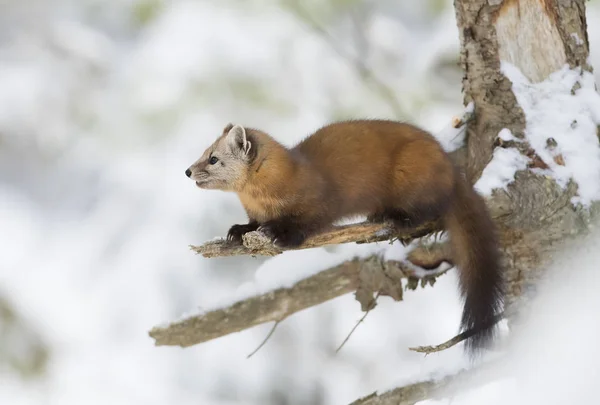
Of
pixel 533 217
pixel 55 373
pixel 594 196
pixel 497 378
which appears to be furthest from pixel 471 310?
pixel 55 373

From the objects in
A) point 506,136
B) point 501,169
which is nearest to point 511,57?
point 506,136

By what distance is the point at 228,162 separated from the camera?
4.38 m

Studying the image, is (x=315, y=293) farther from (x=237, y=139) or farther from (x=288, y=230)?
(x=237, y=139)

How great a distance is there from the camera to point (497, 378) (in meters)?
4.27

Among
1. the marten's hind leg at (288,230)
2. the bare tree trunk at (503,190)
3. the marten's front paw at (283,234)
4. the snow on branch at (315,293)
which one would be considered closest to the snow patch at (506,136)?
the bare tree trunk at (503,190)

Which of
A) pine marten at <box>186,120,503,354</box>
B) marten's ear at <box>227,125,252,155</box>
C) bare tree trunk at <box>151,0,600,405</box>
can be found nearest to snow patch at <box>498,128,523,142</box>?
bare tree trunk at <box>151,0,600,405</box>

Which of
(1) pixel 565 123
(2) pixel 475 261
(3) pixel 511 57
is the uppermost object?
(3) pixel 511 57

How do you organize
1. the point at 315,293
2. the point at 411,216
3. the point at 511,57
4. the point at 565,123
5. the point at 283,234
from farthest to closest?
the point at 315,293
the point at 511,57
the point at 565,123
the point at 411,216
the point at 283,234

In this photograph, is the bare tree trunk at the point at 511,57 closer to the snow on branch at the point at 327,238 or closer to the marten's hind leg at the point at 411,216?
the marten's hind leg at the point at 411,216

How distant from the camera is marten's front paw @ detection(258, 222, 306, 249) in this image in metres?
4.16

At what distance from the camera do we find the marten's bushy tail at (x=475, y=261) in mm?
4230

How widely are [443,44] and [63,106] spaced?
3.34 metres

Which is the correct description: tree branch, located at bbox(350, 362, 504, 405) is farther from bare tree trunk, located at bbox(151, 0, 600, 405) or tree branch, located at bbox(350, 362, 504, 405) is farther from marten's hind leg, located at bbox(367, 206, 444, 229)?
marten's hind leg, located at bbox(367, 206, 444, 229)

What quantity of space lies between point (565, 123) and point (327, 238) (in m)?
1.56
